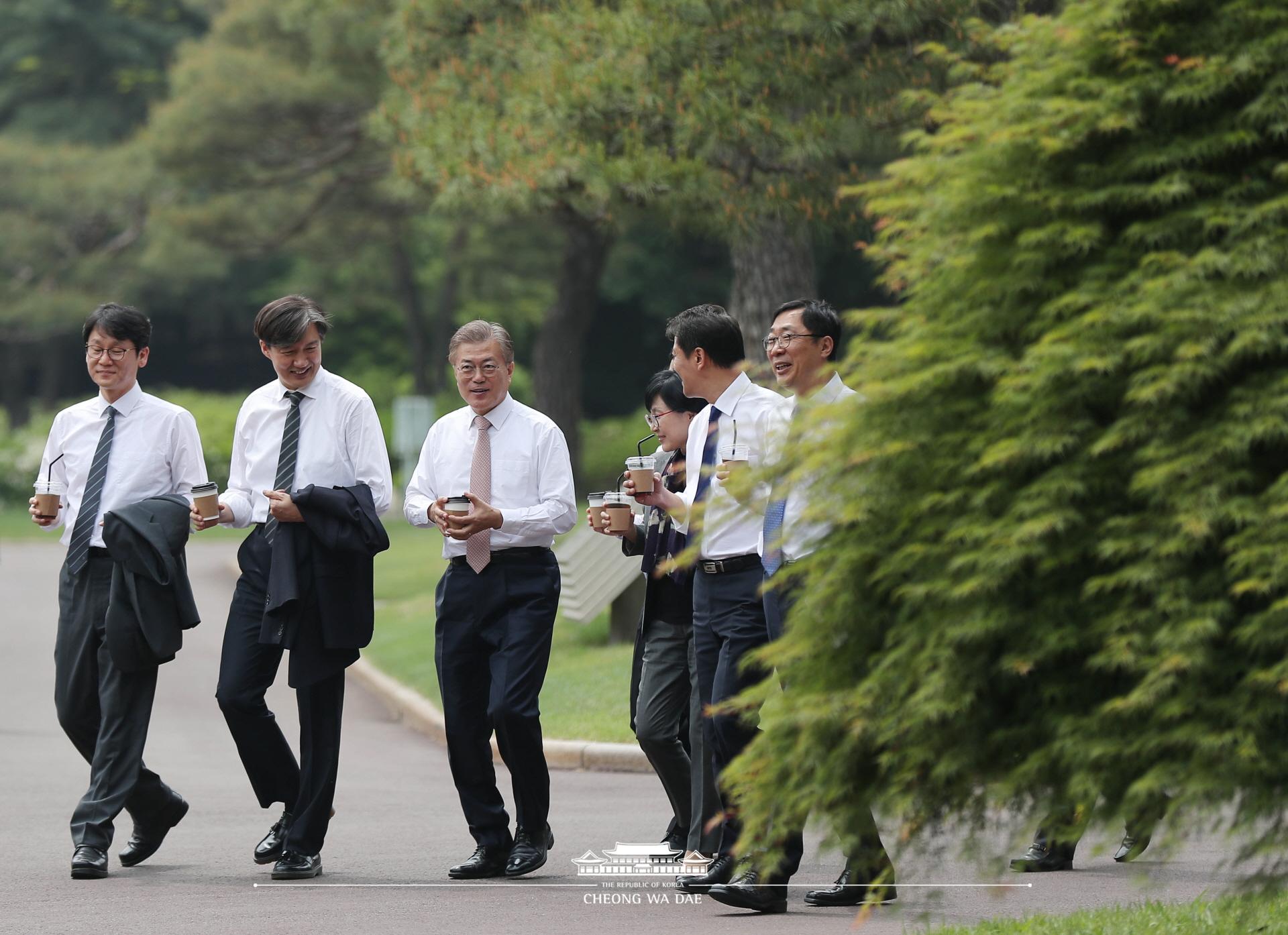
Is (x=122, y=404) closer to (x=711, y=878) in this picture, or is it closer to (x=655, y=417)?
(x=655, y=417)

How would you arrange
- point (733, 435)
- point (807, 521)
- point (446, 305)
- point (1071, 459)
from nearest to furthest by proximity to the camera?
point (1071, 459), point (807, 521), point (733, 435), point (446, 305)

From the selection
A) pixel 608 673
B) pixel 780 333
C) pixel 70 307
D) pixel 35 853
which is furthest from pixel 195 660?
pixel 70 307

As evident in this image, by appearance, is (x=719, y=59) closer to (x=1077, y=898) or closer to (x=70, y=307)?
(x=1077, y=898)

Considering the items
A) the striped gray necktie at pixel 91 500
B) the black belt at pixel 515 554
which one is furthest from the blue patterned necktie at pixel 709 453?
the striped gray necktie at pixel 91 500

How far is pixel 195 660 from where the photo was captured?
1683 centimetres

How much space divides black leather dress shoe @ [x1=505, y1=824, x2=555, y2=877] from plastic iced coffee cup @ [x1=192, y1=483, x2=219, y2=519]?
1794 mm

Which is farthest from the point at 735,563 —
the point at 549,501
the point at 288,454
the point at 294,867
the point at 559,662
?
the point at 559,662

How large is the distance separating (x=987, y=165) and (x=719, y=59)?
9.65 meters

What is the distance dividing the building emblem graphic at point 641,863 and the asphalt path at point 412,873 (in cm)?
10

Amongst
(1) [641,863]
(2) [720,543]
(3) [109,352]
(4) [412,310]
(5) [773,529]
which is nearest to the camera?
(5) [773,529]

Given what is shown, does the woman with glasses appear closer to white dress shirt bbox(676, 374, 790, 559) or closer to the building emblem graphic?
the building emblem graphic

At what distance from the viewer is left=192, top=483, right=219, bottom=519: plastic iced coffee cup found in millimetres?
6977

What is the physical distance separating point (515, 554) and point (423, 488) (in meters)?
0.52

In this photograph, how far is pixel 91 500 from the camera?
7.50 m
